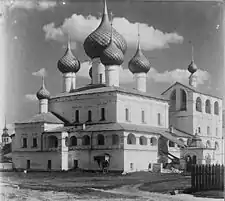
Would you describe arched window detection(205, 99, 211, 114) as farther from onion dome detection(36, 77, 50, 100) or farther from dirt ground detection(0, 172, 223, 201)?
onion dome detection(36, 77, 50, 100)

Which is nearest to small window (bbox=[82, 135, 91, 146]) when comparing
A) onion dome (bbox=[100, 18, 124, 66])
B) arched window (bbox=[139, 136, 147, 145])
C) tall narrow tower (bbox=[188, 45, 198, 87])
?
arched window (bbox=[139, 136, 147, 145])

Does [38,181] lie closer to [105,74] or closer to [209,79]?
[105,74]

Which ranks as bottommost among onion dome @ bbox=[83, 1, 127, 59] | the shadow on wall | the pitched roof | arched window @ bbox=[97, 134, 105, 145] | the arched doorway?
the arched doorway

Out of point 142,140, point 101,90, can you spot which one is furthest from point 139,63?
point 142,140

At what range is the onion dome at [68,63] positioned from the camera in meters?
5.73

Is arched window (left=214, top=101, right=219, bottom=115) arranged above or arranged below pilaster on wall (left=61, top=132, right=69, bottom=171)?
above

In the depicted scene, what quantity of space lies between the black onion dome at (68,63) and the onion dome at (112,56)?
0.35 metres

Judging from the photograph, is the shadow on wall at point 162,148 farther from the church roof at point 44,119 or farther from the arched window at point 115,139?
the church roof at point 44,119

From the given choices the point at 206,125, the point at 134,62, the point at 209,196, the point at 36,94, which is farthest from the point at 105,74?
the point at 209,196

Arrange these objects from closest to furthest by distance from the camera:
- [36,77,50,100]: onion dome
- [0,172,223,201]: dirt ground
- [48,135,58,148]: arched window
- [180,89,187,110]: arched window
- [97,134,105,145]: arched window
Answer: [0,172,223,201]: dirt ground → [36,77,50,100]: onion dome → [48,135,58,148]: arched window → [97,134,105,145]: arched window → [180,89,187,110]: arched window

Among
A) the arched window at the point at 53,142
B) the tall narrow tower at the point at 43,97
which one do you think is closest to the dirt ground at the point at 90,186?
the arched window at the point at 53,142

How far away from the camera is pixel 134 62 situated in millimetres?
5980

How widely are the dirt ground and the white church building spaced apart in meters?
0.16

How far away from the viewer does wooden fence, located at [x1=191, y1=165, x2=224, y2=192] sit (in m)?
5.86
